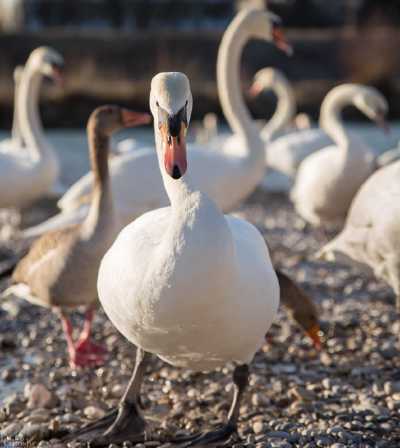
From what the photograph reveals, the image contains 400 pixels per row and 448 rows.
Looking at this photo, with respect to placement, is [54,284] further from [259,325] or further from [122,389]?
[259,325]

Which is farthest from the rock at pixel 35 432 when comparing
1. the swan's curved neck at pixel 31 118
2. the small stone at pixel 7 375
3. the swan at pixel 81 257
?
the swan's curved neck at pixel 31 118

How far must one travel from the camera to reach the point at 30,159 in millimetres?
9062

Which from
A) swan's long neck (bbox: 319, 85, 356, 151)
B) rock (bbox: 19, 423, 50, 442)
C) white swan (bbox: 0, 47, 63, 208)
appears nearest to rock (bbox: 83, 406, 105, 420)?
rock (bbox: 19, 423, 50, 442)

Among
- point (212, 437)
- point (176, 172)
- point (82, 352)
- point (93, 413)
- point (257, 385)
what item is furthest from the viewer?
point (82, 352)

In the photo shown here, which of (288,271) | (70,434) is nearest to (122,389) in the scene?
(70,434)

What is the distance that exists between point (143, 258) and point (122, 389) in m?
1.46

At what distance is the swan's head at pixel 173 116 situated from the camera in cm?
322

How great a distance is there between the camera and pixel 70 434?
161 inches

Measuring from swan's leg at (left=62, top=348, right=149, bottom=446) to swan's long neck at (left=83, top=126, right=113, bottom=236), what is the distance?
108 cm

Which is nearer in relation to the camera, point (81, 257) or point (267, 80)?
point (81, 257)

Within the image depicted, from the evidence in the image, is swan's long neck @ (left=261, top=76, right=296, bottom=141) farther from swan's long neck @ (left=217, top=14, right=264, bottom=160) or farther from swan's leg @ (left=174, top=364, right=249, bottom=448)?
swan's leg @ (left=174, top=364, right=249, bottom=448)

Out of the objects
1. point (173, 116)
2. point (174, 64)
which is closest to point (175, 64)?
point (174, 64)

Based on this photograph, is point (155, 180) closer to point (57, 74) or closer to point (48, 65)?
point (57, 74)

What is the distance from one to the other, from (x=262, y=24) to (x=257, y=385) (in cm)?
384
